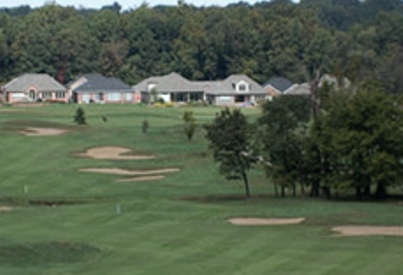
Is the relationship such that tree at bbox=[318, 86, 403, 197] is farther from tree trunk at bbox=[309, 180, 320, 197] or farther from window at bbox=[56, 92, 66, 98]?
window at bbox=[56, 92, 66, 98]

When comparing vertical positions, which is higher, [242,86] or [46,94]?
[242,86]

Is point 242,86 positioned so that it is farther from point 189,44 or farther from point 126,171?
point 126,171

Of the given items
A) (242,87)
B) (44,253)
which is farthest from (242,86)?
(44,253)

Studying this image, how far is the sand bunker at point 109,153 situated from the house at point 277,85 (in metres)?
69.9

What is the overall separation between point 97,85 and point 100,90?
76 centimetres

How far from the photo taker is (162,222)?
45.3 metres

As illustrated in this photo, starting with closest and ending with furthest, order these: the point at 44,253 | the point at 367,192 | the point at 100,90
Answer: the point at 44,253
the point at 367,192
the point at 100,90

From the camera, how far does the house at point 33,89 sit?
143 meters

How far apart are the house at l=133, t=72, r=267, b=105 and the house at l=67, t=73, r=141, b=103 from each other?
1.70 meters

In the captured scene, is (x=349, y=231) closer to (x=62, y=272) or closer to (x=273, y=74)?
(x=62, y=272)

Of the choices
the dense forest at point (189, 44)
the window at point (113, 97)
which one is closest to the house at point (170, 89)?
the window at point (113, 97)

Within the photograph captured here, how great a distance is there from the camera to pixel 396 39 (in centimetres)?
15062

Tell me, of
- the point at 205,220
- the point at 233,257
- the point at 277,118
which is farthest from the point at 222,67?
the point at 233,257

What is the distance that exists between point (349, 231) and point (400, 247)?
15.9 feet
